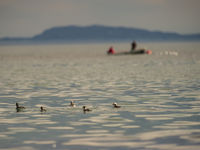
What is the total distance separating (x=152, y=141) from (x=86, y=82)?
2118 cm

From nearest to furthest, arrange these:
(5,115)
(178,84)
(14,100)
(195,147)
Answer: (195,147), (5,115), (14,100), (178,84)

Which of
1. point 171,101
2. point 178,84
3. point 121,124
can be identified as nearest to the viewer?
point 121,124

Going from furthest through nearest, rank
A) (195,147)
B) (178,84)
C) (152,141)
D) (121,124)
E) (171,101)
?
(178,84), (171,101), (121,124), (152,141), (195,147)

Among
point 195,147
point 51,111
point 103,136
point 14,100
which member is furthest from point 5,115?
point 195,147

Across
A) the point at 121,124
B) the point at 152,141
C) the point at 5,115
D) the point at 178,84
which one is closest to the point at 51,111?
the point at 5,115

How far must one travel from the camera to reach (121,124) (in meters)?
17.8

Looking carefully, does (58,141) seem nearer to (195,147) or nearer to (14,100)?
(195,147)

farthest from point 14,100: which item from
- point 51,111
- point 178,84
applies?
point 178,84

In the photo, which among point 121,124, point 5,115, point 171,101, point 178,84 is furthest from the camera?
point 178,84

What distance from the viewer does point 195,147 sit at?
45.4 ft

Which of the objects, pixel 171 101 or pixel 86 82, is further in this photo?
pixel 86 82

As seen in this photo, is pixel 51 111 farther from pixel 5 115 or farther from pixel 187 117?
pixel 187 117

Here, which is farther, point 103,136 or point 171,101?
point 171,101

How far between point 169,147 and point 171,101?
401 inches
